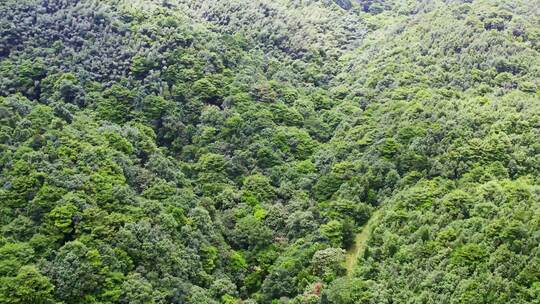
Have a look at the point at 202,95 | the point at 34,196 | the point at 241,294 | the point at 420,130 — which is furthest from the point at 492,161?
the point at 34,196

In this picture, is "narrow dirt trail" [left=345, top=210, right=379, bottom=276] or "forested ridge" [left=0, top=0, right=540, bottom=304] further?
"narrow dirt trail" [left=345, top=210, right=379, bottom=276]

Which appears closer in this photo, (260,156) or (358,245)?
(358,245)

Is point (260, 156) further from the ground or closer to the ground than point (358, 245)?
closer to the ground

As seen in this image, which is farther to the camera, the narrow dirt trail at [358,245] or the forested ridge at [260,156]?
the narrow dirt trail at [358,245]

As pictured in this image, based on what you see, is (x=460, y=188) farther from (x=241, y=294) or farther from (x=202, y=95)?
(x=202, y=95)
